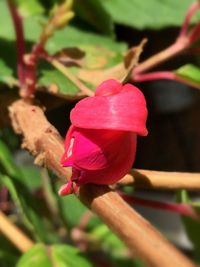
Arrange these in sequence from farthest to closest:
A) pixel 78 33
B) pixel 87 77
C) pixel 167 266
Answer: pixel 78 33 < pixel 87 77 < pixel 167 266

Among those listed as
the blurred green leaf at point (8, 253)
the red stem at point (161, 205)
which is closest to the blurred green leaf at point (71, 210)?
the blurred green leaf at point (8, 253)

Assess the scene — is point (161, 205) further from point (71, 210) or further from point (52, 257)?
point (71, 210)

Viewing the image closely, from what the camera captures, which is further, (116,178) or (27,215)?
(27,215)

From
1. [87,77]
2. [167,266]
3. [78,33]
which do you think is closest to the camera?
[167,266]

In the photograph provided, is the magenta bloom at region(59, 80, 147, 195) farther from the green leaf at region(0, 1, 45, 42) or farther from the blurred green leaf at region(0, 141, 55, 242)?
the green leaf at region(0, 1, 45, 42)

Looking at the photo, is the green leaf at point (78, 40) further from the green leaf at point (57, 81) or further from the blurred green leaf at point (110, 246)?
the blurred green leaf at point (110, 246)

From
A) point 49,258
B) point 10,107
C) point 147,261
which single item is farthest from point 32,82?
point 147,261

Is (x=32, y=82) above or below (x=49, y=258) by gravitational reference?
above

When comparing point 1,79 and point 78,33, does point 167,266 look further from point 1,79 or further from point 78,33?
point 78,33

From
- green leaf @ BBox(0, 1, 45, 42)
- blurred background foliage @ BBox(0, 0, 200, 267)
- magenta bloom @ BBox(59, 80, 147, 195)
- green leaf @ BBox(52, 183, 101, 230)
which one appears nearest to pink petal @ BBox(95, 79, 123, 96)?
magenta bloom @ BBox(59, 80, 147, 195)
